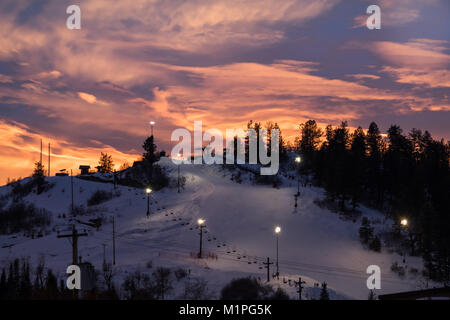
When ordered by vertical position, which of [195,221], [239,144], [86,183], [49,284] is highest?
[239,144]

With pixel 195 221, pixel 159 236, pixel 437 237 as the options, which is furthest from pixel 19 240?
pixel 437 237

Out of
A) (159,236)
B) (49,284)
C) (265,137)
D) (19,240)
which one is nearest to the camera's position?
(49,284)

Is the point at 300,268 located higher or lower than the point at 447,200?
lower

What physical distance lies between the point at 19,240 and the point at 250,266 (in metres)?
35.9

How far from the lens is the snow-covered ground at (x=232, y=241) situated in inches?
1304

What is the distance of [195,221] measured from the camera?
4825 cm

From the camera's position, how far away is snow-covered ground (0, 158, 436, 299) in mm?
33125

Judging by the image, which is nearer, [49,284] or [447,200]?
[49,284]

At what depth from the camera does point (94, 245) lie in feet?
135

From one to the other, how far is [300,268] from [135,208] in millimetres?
32613

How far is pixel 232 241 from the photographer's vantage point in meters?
42.0

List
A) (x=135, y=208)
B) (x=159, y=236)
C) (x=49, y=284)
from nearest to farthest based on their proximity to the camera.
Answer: (x=49, y=284) < (x=159, y=236) < (x=135, y=208)
